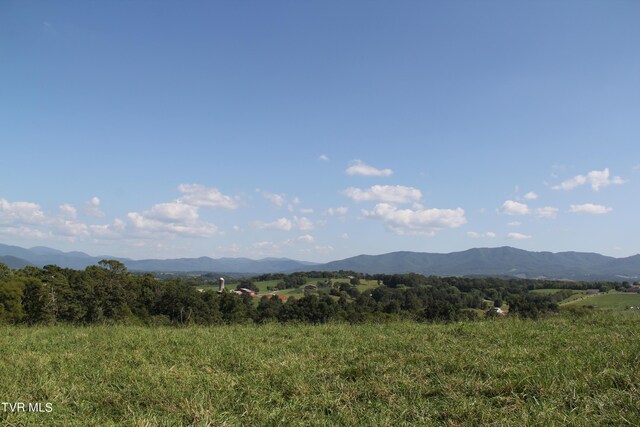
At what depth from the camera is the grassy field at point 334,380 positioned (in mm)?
4441

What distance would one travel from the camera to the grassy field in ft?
14.6

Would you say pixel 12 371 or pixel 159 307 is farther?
pixel 159 307

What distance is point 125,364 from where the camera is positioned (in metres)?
6.93

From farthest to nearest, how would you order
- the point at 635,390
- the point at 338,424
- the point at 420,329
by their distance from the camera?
1. the point at 420,329
2. the point at 635,390
3. the point at 338,424

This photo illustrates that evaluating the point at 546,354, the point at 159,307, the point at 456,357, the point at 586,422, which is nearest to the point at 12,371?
the point at 456,357

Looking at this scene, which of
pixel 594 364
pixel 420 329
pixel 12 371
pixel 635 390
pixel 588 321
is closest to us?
pixel 635 390

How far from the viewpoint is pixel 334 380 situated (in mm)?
5824

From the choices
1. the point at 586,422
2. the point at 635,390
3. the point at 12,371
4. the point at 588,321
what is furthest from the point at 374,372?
the point at 588,321

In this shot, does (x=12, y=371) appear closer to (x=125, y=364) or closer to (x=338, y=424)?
(x=125, y=364)

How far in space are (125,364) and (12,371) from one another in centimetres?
172

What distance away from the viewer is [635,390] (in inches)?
189

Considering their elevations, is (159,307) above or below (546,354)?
below

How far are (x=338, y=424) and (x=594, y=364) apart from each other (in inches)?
174

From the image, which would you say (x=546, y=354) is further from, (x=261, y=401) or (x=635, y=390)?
(x=261, y=401)
